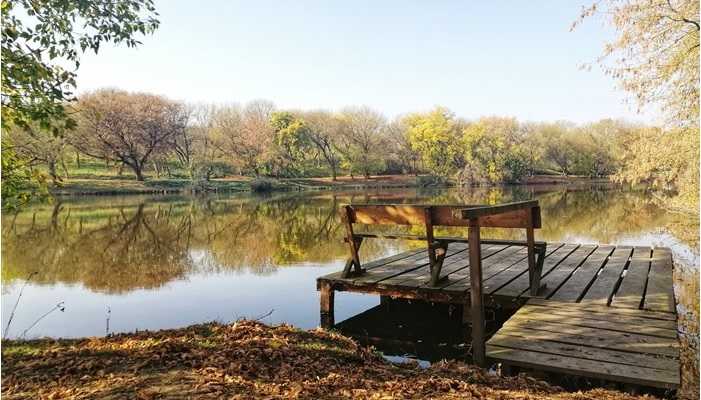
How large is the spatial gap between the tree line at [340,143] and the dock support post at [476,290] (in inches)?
2175

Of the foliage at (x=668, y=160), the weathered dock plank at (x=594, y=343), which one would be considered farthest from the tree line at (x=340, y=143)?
the weathered dock plank at (x=594, y=343)

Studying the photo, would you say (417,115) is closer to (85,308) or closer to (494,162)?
(494,162)

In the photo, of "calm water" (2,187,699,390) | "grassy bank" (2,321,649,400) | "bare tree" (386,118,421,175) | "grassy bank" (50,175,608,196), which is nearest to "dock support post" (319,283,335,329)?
"calm water" (2,187,699,390)

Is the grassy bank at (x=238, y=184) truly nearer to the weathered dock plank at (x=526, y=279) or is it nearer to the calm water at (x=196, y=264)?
the calm water at (x=196, y=264)

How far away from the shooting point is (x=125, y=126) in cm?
5381

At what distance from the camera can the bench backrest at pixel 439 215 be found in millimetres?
6789

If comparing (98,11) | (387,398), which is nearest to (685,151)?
(387,398)

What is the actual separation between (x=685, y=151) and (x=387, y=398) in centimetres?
1412

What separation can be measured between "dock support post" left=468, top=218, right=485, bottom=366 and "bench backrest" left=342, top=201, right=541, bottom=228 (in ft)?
0.95

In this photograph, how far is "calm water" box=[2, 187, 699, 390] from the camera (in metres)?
9.76

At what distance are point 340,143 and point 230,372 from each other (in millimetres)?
73871

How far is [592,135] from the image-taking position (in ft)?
275

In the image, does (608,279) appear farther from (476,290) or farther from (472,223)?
→ (472,223)

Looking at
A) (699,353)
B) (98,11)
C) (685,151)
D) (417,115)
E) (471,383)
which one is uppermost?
(417,115)
